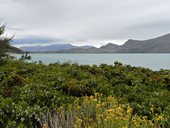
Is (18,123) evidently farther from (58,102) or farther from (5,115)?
(58,102)

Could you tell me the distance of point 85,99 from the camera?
31.8 ft

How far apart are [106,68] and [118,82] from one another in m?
2.61

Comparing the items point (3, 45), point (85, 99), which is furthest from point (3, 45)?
point (85, 99)

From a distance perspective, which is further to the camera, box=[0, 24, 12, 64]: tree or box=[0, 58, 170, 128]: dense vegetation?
box=[0, 24, 12, 64]: tree

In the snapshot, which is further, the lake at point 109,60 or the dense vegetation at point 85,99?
the lake at point 109,60

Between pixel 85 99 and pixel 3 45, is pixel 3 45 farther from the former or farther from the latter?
pixel 85 99

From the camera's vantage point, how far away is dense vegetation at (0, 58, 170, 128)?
796cm

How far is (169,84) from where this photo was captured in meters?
13.7

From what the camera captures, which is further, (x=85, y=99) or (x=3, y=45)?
(x=3, y=45)

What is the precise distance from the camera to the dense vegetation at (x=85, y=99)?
7.96 m

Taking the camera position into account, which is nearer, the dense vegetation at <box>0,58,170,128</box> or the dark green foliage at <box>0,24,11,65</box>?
the dense vegetation at <box>0,58,170,128</box>

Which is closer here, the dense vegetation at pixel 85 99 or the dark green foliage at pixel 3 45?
the dense vegetation at pixel 85 99

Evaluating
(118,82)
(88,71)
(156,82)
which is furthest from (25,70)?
(156,82)

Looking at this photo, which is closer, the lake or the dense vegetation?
the dense vegetation
